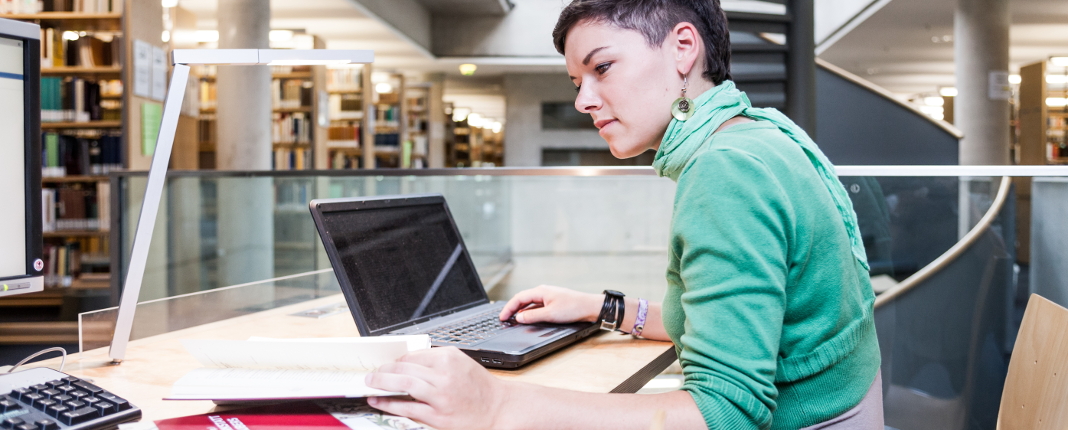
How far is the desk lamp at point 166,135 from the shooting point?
1.00 meters

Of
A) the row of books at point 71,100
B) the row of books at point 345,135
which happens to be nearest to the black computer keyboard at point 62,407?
the row of books at point 71,100

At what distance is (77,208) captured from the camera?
4609 mm

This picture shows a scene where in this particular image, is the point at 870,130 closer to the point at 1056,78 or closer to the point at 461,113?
the point at 1056,78

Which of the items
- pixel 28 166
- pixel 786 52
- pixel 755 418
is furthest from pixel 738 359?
pixel 786 52

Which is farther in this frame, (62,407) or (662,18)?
(662,18)

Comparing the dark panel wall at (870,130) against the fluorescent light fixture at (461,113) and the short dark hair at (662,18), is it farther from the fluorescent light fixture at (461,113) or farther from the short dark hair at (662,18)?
the fluorescent light fixture at (461,113)

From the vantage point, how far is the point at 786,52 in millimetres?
4754

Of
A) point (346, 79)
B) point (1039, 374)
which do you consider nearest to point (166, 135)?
point (1039, 374)

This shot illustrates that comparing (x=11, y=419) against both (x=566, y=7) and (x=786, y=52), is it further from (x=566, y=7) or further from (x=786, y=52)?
(x=786, y=52)

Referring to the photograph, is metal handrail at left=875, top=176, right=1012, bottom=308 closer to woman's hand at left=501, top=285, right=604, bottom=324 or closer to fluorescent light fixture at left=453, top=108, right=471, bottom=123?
woman's hand at left=501, top=285, right=604, bottom=324

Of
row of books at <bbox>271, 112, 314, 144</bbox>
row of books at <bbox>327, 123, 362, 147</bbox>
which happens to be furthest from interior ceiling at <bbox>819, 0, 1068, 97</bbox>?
row of books at <bbox>271, 112, 314, 144</bbox>

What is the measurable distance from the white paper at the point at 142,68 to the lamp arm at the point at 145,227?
12.9 feet

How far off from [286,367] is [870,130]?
577cm

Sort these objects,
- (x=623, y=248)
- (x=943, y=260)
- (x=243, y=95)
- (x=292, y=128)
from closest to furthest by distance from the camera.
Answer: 1. (x=943, y=260)
2. (x=623, y=248)
3. (x=243, y=95)
4. (x=292, y=128)
